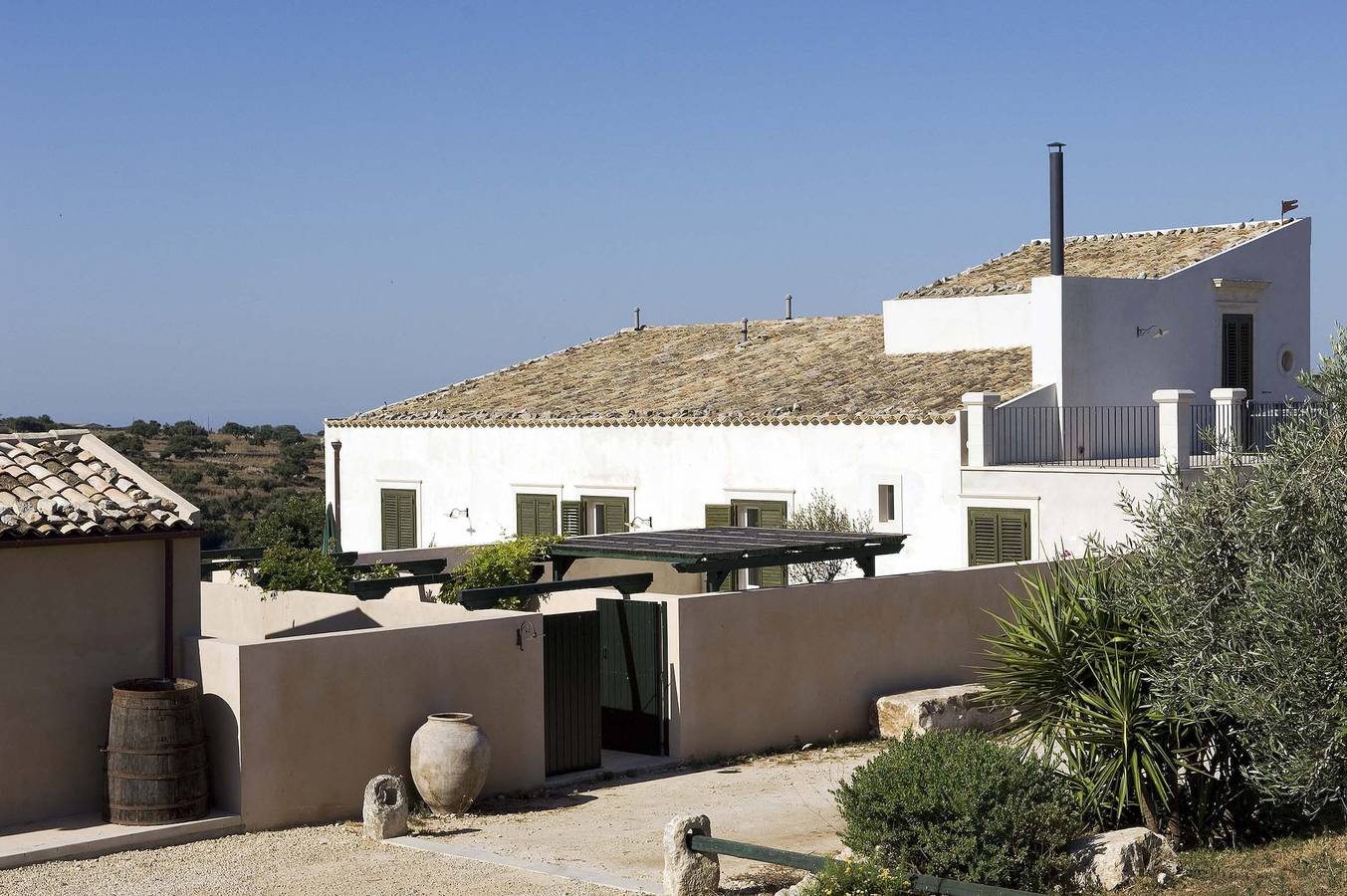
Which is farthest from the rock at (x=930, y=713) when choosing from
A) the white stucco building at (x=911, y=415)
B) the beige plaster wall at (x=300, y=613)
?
the white stucco building at (x=911, y=415)

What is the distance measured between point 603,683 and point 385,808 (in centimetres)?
390

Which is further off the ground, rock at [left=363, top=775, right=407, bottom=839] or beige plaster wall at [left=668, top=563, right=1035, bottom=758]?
beige plaster wall at [left=668, top=563, right=1035, bottom=758]

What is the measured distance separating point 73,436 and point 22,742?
3.22m

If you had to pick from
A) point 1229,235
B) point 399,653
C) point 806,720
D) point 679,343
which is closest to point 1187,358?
point 1229,235

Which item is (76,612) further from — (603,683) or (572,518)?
(572,518)

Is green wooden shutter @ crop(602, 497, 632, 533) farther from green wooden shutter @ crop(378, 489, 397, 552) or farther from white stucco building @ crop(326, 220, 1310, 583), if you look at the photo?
green wooden shutter @ crop(378, 489, 397, 552)

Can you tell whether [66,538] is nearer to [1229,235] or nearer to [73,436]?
[73,436]

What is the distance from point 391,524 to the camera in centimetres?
3102

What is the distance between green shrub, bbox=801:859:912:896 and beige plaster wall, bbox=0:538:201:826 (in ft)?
19.5

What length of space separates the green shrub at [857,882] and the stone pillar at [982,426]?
13.7 metres

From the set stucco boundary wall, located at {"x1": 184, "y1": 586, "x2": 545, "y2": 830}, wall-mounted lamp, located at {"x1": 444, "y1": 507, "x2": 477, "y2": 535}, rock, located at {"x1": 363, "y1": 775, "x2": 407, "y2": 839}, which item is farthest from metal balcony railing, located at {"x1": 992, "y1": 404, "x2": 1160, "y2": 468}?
rock, located at {"x1": 363, "y1": 775, "x2": 407, "y2": 839}

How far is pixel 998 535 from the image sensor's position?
22391mm

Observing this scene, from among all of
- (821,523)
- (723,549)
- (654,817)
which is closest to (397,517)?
(821,523)

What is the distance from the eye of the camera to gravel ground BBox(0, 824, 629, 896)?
10250mm
